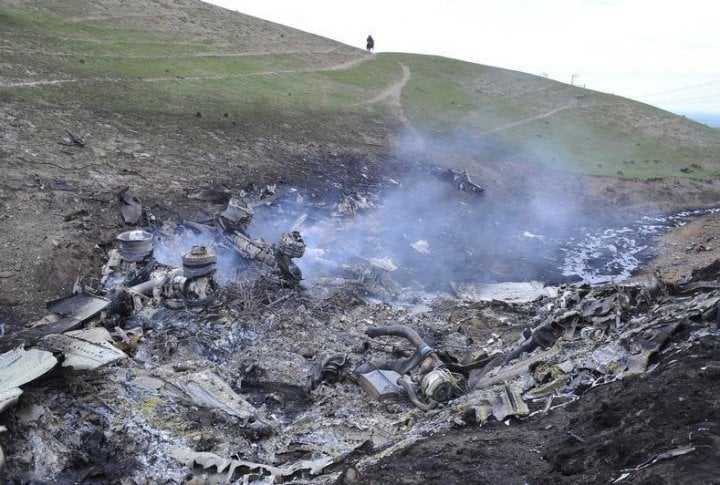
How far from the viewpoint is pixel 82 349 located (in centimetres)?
682

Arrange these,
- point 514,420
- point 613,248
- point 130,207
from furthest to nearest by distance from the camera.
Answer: point 613,248
point 130,207
point 514,420

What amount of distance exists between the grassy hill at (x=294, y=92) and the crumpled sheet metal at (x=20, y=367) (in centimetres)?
1110

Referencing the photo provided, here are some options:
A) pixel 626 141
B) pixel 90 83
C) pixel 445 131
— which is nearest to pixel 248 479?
pixel 90 83

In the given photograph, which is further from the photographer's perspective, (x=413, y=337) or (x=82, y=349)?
(x=413, y=337)

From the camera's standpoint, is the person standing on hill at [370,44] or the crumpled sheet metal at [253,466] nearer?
the crumpled sheet metal at [253,466]

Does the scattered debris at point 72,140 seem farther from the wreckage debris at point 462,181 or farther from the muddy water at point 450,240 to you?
the wreckage debris at point 462,181

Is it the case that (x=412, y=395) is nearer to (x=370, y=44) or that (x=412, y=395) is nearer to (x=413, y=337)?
(x=413, y=337)

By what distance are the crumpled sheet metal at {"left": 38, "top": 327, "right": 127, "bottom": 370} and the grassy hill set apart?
34.0 feet

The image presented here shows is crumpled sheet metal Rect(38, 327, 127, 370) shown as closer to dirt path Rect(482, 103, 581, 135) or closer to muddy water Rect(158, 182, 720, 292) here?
muddy water Rect(158, 182, 720, 292)

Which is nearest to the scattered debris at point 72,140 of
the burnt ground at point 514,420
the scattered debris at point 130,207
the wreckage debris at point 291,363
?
the burnt ground at point 514,420

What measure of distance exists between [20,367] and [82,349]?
2.57 ft

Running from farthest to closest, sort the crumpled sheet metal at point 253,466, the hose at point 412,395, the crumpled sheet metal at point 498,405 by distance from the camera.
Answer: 1. the hose at point 412,395
2. the crumpled sheet metal at point 498,405
3. the crumpled sheet metal at point 253,466

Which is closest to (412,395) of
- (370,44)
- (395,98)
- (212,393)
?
(212,393)

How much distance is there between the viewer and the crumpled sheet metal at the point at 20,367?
572 cm
